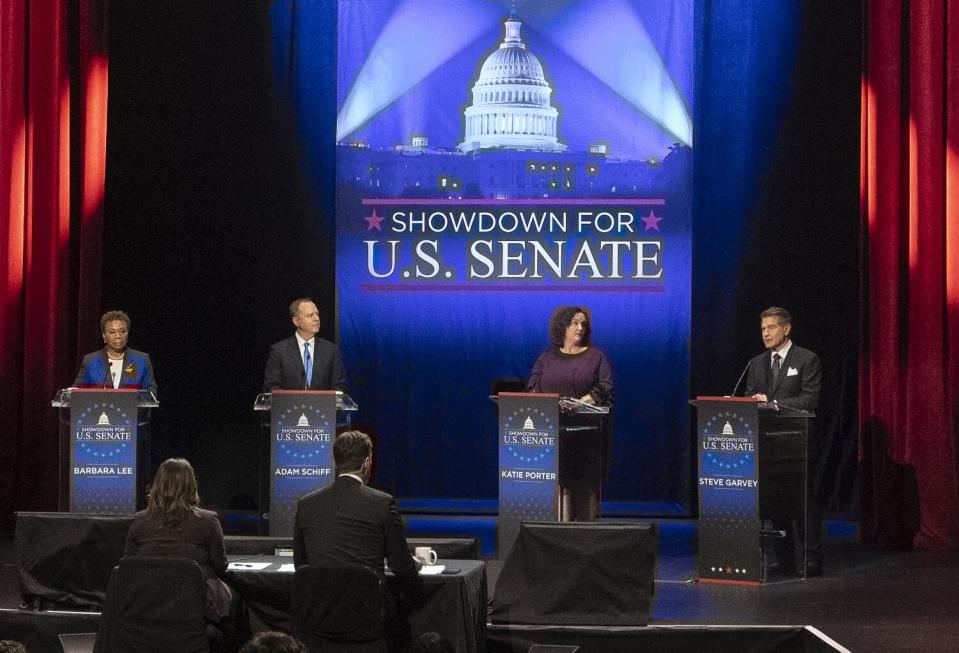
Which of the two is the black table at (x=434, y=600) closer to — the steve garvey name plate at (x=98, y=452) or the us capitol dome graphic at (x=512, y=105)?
the steve garvey name plate at (x=98, y=452)

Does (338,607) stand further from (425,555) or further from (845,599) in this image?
(845,599)

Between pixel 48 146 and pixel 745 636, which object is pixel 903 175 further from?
pixel 48 146

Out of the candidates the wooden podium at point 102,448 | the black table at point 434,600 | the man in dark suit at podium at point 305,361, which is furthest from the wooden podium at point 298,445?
the black table at point 434,600

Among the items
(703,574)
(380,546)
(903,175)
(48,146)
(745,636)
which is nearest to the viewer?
(380,546)

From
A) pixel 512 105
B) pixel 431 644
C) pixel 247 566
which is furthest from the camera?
pixel 512 105

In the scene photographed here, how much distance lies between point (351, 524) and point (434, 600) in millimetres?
608

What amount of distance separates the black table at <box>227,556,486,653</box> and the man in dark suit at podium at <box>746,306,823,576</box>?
250 centimetres

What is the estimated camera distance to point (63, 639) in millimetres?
6125

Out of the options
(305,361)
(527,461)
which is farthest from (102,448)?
(527,461)

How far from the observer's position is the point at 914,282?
8953 millimetres

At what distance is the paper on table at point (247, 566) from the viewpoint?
550 cm

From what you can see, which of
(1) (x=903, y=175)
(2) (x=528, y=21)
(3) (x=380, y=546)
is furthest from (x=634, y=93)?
(3) (x=380, y=546)

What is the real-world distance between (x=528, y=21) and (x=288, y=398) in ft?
13.7

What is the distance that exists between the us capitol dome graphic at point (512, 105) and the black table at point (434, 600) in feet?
16.5
